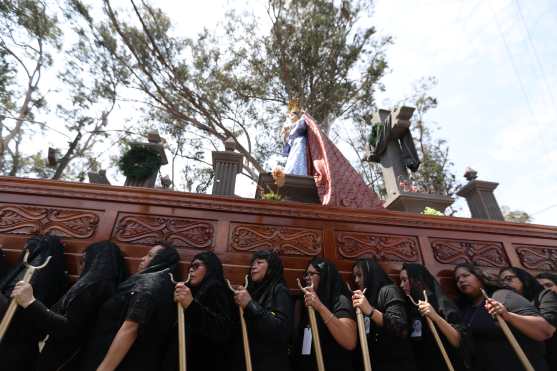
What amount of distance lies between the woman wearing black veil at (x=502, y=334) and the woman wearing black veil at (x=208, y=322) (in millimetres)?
1811

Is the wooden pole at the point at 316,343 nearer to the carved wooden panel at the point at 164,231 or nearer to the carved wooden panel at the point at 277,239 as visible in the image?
the carved wooden panel at the point at 277,239

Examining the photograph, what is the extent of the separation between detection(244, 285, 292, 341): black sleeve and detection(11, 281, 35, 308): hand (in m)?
1.31

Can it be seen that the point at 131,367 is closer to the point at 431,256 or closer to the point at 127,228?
the point at 127,228

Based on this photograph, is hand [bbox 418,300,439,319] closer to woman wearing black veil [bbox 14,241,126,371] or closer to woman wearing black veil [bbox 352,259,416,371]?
woman wearing black veil [bbox 352,259,416,371]

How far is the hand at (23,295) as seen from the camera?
1.66 m

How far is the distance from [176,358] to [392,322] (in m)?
1.53

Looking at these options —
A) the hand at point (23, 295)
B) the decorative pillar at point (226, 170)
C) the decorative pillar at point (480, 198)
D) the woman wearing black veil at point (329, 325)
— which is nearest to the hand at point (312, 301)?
the woman wearing black veil at point (329, 325)

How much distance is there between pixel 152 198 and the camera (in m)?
2.91

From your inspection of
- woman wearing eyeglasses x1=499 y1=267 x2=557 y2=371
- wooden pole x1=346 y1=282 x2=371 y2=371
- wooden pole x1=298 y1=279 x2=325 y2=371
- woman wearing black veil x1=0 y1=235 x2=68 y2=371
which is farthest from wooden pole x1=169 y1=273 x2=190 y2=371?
woman wearing eyeglasses x1=499 y1=267 x2=557 y2=371

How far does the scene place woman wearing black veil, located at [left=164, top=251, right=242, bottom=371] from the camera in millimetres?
1907

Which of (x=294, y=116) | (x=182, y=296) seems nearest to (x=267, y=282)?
(x=182, y=296)

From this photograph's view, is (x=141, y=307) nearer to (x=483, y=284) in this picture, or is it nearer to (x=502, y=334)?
(x=502, y=334)

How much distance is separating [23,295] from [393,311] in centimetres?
245

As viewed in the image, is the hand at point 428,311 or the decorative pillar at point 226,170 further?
the decorative pillar at point 226,170
